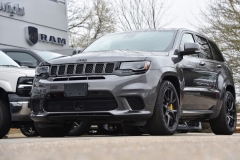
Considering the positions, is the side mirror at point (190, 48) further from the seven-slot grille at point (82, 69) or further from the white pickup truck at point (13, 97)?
the white pickup truck at point (13, 97)

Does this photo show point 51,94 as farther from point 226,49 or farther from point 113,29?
point 113,29

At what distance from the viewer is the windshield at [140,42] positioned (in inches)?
327

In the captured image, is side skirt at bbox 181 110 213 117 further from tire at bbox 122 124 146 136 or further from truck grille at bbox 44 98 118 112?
truck grille at bbox 44 98 118 112

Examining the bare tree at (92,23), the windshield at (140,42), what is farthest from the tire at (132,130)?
the bare tree at (92,23)

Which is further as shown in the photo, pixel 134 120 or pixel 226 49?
pixel 226 49

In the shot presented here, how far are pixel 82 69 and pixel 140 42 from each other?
4.48 feet

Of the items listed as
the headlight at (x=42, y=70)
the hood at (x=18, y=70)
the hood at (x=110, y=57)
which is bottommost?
the hood at (x=18, y=70)

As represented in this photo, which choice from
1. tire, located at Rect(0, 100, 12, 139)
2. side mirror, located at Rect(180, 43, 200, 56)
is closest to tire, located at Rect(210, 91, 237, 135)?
side mirror, located at Rect(180, 43, 200, 56)

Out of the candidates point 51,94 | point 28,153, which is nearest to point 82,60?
point 51,94

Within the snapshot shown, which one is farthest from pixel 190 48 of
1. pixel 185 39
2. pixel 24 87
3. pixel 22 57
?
pixel 22 57

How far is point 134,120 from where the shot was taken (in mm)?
7340

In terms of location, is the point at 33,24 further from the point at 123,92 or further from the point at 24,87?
the point at 123,92

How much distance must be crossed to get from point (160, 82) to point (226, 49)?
677 inches

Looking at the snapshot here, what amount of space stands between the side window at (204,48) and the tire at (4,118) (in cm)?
317
